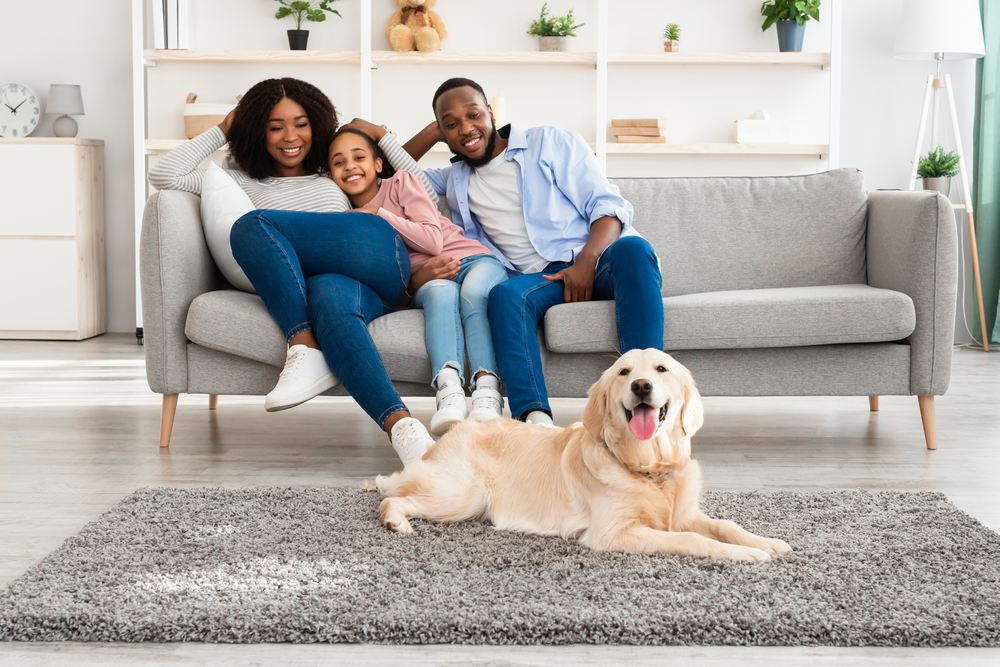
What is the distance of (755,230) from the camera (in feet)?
9.33

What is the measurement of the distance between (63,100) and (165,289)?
298 centimetres

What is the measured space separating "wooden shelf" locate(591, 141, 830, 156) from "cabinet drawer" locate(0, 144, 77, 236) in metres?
2.77

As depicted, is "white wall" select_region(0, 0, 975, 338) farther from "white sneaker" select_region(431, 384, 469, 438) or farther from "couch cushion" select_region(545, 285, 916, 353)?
"white sneaker" select_region(431, 384, 469, 438)

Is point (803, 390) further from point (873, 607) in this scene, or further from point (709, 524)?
point (873, 607)

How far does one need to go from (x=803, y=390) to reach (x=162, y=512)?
1571 millimetres

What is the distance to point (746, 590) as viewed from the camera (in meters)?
1.35

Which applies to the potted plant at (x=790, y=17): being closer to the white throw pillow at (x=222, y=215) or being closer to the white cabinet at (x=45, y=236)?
the white throw pillow at (x=222, y=215)

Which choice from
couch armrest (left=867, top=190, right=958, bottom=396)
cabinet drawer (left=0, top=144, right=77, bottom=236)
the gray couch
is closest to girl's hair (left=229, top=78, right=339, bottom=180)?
the gray couch

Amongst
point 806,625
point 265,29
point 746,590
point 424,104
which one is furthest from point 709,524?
point 265,29

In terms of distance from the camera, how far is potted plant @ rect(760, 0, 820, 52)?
14.8ft

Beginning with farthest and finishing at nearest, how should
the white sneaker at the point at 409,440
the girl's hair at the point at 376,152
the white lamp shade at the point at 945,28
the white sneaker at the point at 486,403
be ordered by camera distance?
the white lamp shade at the point at 945,28
the girl's hair at the point at 376,152
the white sneaker at the point at 486,403
the white sneaker at the point at 409,440

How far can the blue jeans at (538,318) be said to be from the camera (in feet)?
7.11

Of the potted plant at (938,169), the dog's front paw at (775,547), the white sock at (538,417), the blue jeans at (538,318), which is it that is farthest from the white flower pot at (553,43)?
the dog's front paw at (775,547)

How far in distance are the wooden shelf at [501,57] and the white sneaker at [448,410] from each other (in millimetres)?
2855
